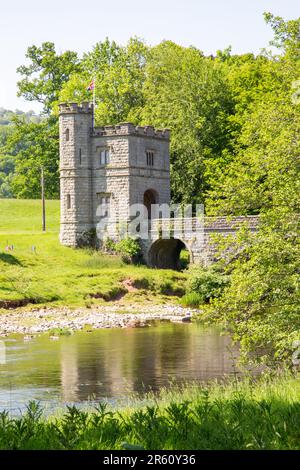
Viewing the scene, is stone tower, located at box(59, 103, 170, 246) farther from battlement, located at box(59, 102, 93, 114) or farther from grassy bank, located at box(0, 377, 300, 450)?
grassy bank, located at box(0, 377, 300, 450)

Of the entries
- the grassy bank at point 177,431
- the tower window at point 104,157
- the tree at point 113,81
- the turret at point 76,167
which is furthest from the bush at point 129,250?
the grassy bank at point 177,431

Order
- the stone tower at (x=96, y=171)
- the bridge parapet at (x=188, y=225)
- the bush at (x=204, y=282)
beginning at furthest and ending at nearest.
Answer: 1. the stone tower at (x=96, y=171)
2. the bridge parapet at (x=188, y=225)
3. the bush at (x=204, y=282)

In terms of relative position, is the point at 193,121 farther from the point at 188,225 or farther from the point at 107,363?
the point at 107,363

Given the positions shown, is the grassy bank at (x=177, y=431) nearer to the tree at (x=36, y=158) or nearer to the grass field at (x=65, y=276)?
the grass field at (x=65, y=276)

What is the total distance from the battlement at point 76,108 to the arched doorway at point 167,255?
1049 cm

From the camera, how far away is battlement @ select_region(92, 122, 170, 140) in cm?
5897

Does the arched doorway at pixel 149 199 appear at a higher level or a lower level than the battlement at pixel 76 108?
lower

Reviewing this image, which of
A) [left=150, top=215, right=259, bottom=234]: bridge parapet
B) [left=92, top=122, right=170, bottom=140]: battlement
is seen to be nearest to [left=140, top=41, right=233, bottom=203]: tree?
[left=92, top=122, right=170, bottom=140]: battlement

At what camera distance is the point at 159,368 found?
94.1ft

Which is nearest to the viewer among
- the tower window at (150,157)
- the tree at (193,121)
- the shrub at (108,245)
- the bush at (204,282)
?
the bush at (204,282)

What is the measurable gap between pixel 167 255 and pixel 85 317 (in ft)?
59.8

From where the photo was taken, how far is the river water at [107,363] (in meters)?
24.6

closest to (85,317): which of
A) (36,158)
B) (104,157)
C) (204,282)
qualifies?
(204,282)
